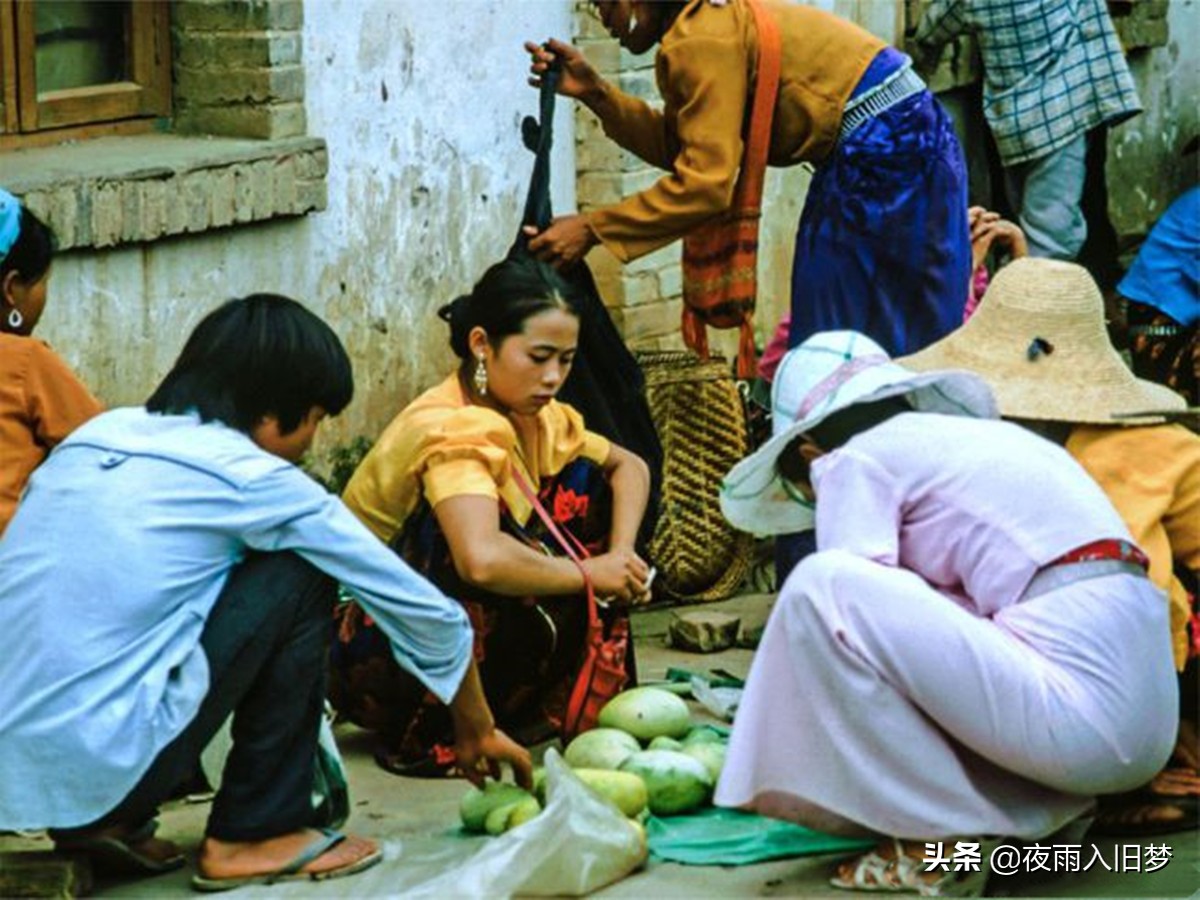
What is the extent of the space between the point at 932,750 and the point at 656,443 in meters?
1.80

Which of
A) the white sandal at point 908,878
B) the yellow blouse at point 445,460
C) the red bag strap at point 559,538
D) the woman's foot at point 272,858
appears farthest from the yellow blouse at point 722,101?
the white sandal at point 908,878

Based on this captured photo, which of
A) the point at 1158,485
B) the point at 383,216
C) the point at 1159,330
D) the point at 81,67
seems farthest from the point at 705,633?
the point at 1159,330

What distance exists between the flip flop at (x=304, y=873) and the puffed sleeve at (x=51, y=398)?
96 cm

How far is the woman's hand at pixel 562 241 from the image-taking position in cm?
614

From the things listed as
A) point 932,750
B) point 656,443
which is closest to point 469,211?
point 656,443

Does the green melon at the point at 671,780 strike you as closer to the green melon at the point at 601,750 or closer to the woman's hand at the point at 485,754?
the green melon at the point at 601,750

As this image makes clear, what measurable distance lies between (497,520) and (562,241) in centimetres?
93

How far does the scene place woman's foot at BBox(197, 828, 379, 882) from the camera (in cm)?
480

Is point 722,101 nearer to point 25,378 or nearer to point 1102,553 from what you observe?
point 25,378

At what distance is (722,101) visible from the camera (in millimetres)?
6152

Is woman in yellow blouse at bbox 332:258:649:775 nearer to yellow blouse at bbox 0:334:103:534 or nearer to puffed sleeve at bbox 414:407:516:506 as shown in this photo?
puffed sleeve at bbox 414:407:516:506

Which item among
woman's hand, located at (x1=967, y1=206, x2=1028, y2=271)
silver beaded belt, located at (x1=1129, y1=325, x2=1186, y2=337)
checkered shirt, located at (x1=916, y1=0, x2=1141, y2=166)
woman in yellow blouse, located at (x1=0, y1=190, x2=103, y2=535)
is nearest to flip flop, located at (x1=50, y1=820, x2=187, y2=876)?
woman in yellow blouse, located at (x1=0, y1=190, x2=103, y2=535)

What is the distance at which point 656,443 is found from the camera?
6.37 meters

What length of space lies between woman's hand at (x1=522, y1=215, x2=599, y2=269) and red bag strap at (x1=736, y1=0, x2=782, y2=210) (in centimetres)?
38
